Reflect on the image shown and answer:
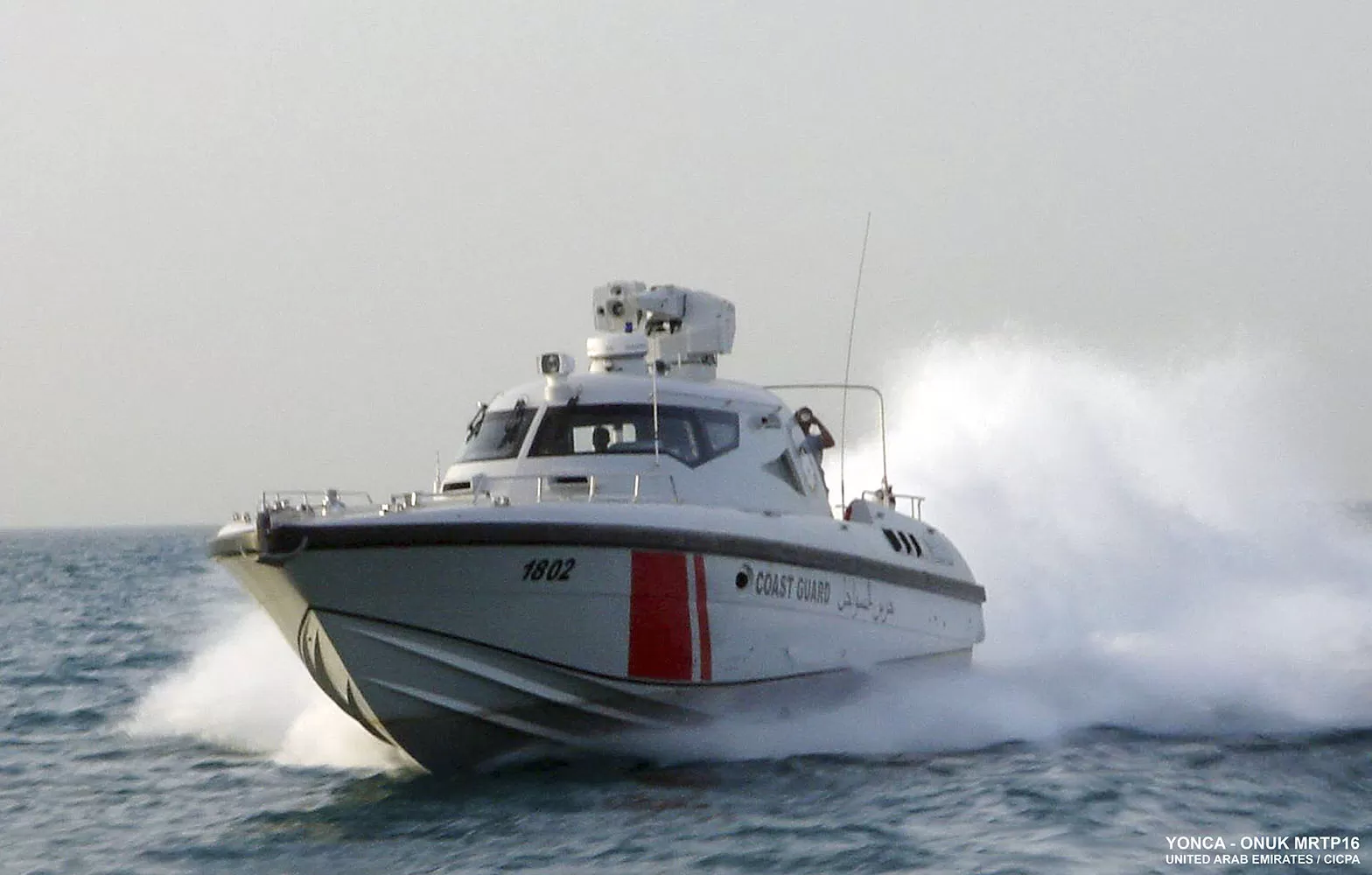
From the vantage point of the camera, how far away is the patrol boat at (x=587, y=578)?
36.7 ft

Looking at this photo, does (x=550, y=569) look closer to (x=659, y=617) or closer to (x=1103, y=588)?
(x=659, y=617)

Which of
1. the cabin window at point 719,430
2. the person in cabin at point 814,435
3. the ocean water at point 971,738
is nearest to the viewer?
the ocean water at point 971,738

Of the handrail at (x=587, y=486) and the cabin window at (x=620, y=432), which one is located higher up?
the cabin window at (x=620, y=432)

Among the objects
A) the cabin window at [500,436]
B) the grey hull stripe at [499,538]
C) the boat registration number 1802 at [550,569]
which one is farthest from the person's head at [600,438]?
the boat registration number 1802 at [550,569]

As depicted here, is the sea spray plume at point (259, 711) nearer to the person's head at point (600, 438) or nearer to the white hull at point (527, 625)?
the white hull at point (527, 625)

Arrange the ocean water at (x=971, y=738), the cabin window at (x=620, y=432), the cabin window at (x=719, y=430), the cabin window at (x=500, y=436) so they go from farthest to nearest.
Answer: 1. the cabin window at (x=719, y=430)
2. the cabin window at (x=500, y=436)
3. the cabin window at (x=620, y=432)
4. the ocean water at (x=971, y=738)

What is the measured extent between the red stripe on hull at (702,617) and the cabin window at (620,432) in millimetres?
1422

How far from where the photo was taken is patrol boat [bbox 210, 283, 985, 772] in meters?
11.2

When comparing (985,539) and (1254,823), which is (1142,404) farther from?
(1254,823)

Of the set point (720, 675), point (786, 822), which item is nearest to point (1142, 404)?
point (720, 675)

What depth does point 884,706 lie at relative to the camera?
13664 millimetres

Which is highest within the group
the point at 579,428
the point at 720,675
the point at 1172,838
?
the point at 579,428

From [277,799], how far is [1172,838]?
17.7ft

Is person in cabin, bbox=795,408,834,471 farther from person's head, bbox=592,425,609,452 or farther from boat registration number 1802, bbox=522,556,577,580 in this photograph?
boat registration number 1802, bbox=522,556,577,580
